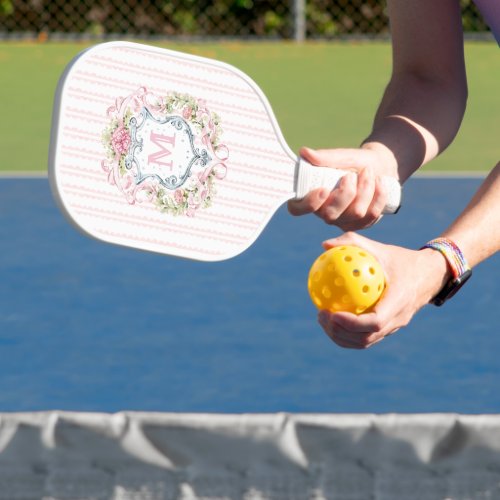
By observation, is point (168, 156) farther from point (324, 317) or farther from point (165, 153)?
point (324, 317)

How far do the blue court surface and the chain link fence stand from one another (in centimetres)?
717

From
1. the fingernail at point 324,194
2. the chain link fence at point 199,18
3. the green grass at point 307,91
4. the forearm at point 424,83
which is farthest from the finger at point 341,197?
the chain link fence at point 199,18

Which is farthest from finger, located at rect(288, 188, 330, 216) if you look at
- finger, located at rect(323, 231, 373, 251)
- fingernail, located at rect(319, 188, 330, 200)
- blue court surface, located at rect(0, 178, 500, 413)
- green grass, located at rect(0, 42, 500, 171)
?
green grass, located at rect(0, 42, 500, 171)

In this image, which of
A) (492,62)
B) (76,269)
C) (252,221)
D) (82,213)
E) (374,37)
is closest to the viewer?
(82,213)

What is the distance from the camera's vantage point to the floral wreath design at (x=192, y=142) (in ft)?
7.67

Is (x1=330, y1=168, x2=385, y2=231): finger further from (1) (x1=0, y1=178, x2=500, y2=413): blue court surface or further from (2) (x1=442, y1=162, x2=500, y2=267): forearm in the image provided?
(1) (x1=0, y1=178, x2=500, y2=413): blue court surface

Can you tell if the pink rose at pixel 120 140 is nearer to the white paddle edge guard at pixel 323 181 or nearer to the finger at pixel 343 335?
the white paddle edge guard at pixel 323 181

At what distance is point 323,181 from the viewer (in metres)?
2.42

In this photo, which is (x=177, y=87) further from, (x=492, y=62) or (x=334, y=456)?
(x=492, y=62)

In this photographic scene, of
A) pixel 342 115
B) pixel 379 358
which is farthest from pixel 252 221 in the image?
pixel 342 115

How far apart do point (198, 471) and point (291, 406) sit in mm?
1912

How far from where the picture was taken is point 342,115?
9305 millimetres

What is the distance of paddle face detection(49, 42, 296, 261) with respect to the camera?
2.27 m

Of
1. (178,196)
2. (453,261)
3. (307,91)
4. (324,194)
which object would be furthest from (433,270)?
(307,91)
